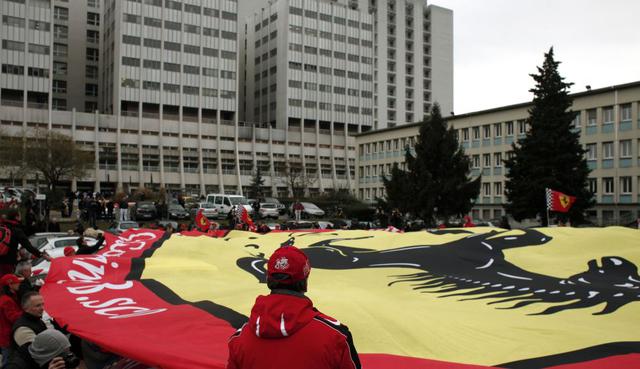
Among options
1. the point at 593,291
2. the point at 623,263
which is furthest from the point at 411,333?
the point at 623,263

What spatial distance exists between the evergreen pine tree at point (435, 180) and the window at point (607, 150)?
17.1m

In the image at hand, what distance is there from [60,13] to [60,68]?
881cm

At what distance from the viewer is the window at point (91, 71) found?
9531cm

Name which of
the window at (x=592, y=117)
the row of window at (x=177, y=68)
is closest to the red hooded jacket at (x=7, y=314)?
the window at (x=592, y=117)

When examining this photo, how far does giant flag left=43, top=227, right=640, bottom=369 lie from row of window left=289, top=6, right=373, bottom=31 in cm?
8802

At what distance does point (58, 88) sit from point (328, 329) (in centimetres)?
10083

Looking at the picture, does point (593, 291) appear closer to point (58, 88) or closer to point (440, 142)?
point (440, 142)

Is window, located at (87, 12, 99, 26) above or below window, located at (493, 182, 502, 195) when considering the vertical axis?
above

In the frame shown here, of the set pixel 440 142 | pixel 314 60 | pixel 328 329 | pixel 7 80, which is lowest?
Answer: pixel 328 329

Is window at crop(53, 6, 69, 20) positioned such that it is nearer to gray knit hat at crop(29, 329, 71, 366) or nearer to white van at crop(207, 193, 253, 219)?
white van at crop(207, 193, 253, 219)

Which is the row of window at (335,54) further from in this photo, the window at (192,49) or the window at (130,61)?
the window at (130,61)

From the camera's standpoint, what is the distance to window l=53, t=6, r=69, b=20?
305ft

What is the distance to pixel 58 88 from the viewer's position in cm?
9319

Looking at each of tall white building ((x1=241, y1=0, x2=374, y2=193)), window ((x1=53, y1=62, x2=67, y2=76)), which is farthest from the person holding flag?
window ((x1=53, y1=62, x2=67, y2=76))
